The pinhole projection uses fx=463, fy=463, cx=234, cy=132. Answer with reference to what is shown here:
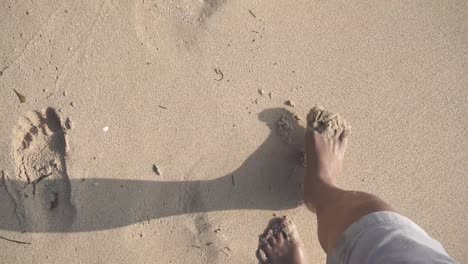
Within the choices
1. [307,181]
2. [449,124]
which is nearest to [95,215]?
[307,181]

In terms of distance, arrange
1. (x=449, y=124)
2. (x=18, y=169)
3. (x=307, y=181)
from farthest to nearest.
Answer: (x=449, y=124) → (x=307, y=181) → (x=18, y=169)

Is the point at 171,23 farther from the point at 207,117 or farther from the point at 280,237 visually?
the point at 280,237

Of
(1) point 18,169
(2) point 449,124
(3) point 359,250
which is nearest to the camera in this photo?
(3) point 359,250

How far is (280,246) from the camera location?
6.40ft

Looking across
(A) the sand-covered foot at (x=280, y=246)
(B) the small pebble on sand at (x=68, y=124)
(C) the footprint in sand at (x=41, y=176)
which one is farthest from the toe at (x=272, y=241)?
(B) the small pebble on sand at (x=68, y=124)

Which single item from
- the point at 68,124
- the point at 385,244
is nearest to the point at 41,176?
the point at 68,124

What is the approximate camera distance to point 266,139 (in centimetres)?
197

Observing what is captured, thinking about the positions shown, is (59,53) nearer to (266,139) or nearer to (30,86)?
(30,86)

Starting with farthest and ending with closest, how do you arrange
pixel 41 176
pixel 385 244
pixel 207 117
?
1. pixel 207 117
2. pixel 41 176
3. pixel 385 244

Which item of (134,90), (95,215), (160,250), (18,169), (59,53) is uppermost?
(59,53)

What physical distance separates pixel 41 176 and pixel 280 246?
1013 mm

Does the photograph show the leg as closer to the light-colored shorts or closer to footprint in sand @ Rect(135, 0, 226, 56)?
the light-colored shorts

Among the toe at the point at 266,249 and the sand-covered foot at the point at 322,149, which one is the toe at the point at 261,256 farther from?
the sand-covered foot at the point at 322,149

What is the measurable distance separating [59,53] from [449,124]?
1.70 meters
